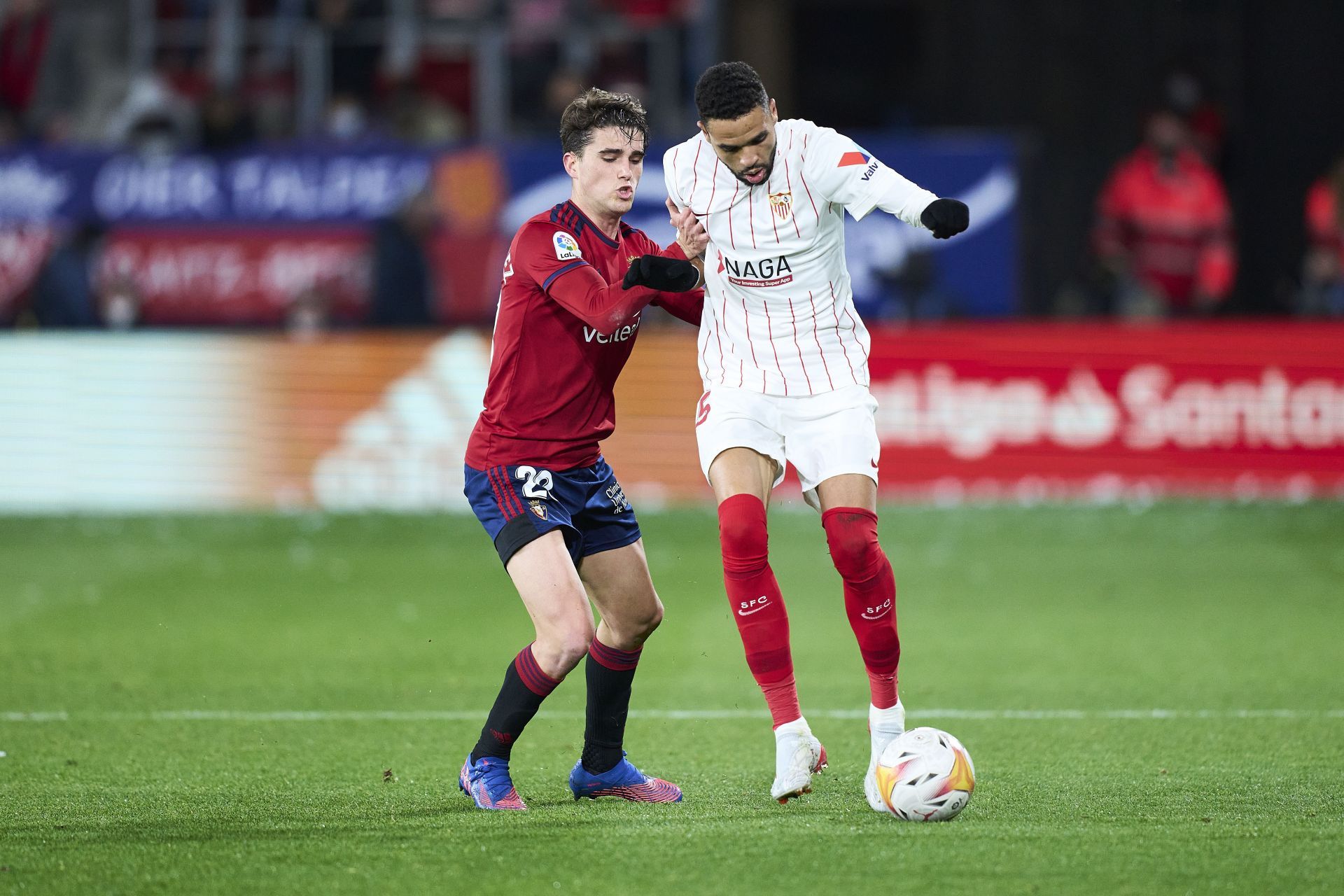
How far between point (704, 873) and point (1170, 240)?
438 inches

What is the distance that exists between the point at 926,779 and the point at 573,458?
1.43m

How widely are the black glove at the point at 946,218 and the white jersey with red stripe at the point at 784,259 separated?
31 centimetres

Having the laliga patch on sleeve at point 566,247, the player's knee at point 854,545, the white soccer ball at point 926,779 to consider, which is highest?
the laliga patch on sleeve at point 566,247

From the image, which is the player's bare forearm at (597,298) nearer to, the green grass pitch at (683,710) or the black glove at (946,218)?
the black glove at (946,218)

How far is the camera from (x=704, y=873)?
4.35 m

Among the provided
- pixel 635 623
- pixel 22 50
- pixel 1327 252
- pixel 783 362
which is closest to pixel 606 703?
pixel 635 623

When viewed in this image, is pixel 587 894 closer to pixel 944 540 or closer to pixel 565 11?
pixel 944 540

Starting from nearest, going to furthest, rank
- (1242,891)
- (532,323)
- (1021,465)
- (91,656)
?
(1242,891), (532,323), (91,656), (1021,465)

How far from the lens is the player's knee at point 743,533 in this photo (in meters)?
5.25

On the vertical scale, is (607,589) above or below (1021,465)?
above

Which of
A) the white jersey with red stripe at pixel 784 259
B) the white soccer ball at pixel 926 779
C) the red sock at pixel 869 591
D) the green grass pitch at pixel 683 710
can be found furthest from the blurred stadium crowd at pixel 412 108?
the white soccer ball at pixel 926 779

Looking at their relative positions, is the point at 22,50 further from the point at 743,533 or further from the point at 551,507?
the point at 743,533

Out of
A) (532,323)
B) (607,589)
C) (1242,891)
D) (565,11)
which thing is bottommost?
(1242,891)

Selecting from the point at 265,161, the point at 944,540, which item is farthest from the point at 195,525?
the point at 944,540
